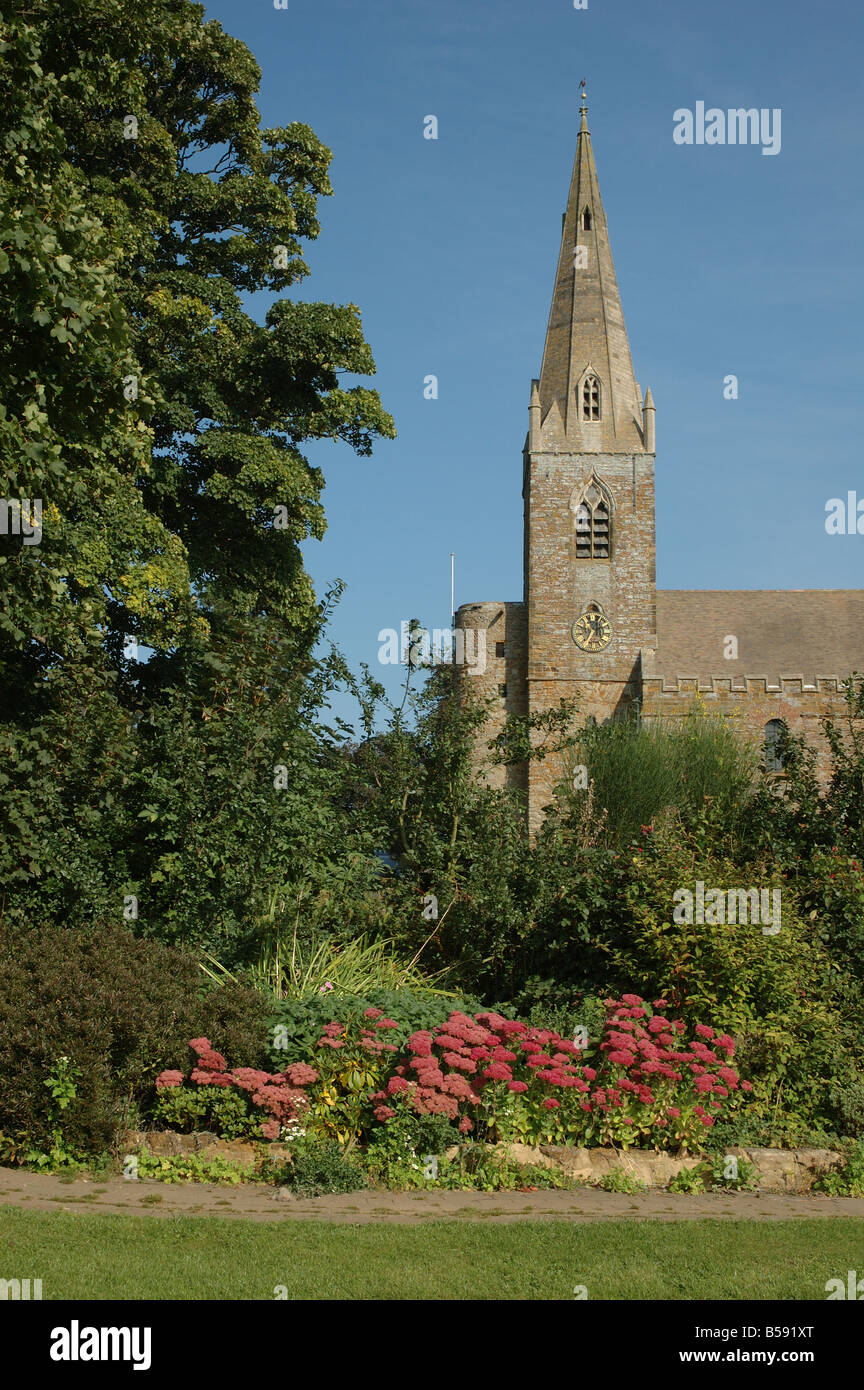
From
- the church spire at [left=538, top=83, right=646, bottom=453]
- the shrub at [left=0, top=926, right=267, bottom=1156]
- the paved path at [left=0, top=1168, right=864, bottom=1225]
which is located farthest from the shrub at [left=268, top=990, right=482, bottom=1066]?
the church spire at [left=538, top=83, right=646, bottom=453]

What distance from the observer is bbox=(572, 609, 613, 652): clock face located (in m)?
42.4

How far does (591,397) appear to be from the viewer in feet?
148

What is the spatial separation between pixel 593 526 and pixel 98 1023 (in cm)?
3760

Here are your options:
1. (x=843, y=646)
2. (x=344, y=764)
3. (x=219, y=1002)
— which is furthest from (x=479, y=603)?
(x=219, y=1002)

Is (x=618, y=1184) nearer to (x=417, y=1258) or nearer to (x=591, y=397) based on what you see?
(x=417, y=1258)

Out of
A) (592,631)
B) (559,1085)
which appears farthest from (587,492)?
(559,1085)

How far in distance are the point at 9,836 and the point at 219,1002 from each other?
2386 mm

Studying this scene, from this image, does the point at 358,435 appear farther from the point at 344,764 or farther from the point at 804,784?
the point at 804,784

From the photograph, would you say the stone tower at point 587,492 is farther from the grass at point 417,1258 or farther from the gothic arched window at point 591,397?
the grass at point 417,1258

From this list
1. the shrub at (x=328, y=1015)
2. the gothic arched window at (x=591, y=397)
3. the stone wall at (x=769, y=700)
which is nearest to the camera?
the shrub at (x=328, y=1015)

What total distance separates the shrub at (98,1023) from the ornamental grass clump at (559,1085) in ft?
4.54

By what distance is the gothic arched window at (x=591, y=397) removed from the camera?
44875 mm

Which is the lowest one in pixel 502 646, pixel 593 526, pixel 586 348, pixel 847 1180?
pixel 847 1180

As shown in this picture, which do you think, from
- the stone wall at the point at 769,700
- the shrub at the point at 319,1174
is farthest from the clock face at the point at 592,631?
the shrub at the point at 319,1174
